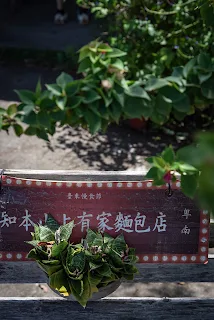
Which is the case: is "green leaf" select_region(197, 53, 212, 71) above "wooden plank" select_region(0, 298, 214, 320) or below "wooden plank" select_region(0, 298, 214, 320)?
above

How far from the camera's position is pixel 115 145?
220 inches

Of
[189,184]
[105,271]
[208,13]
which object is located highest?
[208,13]

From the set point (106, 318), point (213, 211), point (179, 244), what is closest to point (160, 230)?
point (179, 244)

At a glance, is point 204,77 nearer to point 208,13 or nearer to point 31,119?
point 208,13


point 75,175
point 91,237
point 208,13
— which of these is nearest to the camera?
point 208,13

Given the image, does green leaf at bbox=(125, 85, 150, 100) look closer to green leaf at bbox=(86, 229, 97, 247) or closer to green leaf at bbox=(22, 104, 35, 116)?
green leaf at bbox=(22, 104, 35, 116)

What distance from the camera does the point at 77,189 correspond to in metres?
2.25

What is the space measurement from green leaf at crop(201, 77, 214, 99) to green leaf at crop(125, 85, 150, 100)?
0.19 m

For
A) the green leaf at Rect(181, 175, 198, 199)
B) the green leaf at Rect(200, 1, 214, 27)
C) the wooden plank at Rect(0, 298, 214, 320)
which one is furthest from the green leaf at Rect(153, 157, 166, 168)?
the wooden plank at Rect(0, 298, 214, 320)

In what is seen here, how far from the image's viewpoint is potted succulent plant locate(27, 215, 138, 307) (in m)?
2.12

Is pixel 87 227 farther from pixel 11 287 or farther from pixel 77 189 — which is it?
pixel 11 287

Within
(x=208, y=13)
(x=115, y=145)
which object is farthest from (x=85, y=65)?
(x=115, y=145)

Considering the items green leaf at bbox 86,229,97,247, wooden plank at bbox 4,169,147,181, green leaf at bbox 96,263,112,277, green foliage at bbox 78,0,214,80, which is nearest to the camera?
green leaf at bbox 96,263,112,277

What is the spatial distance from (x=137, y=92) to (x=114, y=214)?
2.49 ft
